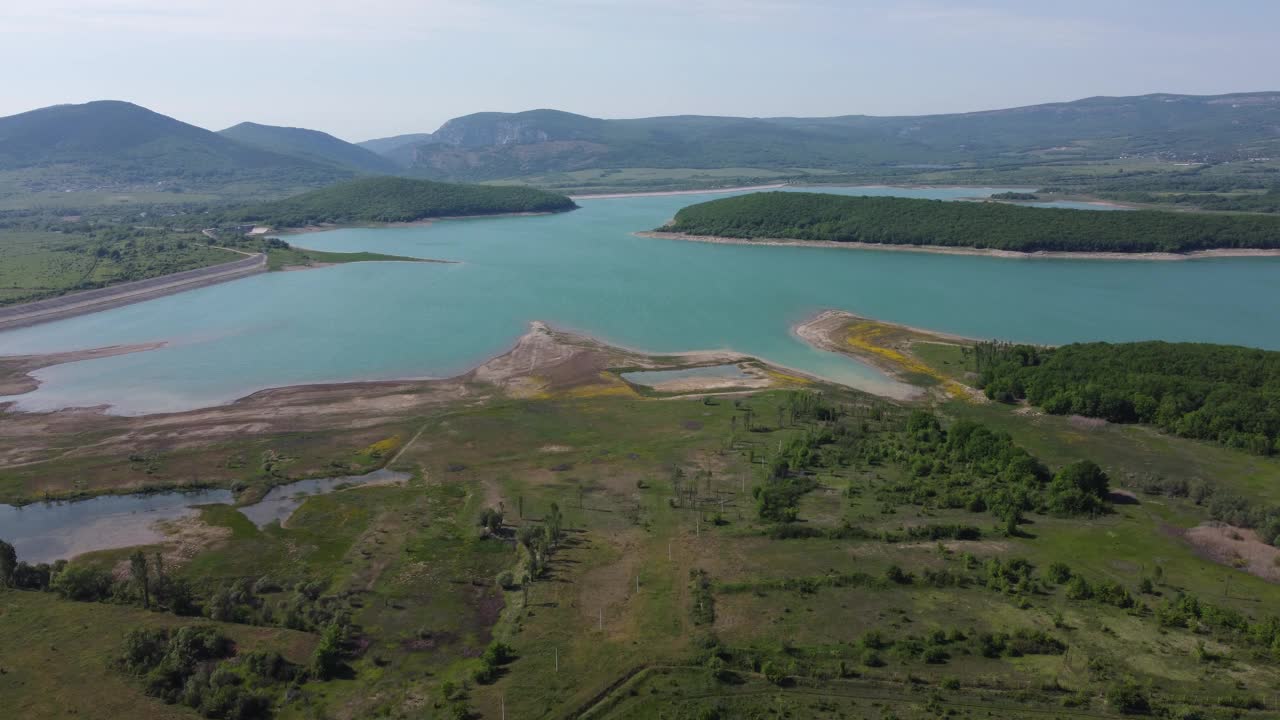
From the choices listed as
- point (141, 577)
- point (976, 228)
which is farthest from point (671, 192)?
point (141, 577)

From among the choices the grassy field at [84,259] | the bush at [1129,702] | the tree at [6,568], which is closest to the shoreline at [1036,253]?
the grassy field at [84,259]

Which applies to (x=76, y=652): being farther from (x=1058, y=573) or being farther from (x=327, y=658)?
(x=1058, y=573)

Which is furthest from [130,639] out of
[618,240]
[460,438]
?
[618,240]

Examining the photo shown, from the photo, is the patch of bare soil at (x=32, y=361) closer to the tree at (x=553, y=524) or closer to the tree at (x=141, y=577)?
the tree at (x=141, y=577)

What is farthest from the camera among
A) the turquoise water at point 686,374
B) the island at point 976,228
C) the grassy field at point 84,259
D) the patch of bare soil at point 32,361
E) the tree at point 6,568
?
the island at point 976,228

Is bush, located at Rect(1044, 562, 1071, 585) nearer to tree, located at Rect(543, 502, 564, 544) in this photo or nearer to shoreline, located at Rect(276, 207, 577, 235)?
tree, located at Rect(543, 502, 564, 544)

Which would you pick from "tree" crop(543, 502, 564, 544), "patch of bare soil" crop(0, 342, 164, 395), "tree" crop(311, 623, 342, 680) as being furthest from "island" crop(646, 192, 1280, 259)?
"tree" crop(311, 623, 342, 680)
